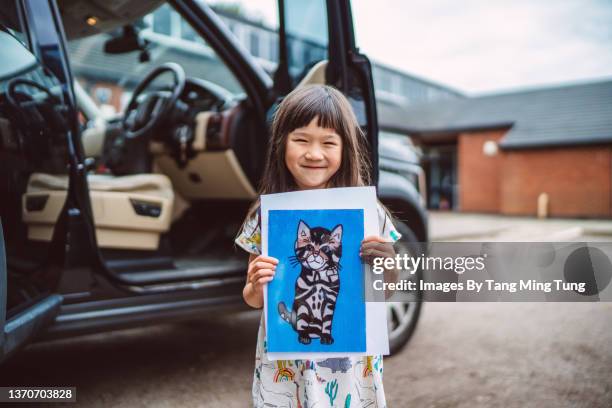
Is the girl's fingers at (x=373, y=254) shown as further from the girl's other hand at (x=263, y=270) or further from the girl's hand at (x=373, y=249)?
the girl's other hand at (x=263, y=270)

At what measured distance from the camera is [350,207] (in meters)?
1.28

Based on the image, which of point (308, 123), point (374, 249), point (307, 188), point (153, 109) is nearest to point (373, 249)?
point (374, 249)

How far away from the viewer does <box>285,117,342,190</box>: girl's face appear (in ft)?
4.29

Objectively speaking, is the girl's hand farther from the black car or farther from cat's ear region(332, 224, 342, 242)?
the black car

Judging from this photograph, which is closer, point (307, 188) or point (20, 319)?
point (307, 188)

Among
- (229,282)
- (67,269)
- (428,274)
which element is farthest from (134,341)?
(428,274)

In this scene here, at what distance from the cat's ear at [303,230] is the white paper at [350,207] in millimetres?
41

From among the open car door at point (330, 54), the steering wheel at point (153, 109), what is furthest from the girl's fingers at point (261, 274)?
the steering wheel at point (153, 109)

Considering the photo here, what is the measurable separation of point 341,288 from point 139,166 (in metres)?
2.38

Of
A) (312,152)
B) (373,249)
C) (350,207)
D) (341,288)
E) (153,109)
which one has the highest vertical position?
(153,109)

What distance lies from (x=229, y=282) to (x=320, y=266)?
4.35 feet

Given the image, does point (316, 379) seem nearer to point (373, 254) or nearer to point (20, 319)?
point (373, 254)

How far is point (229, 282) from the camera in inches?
99.0

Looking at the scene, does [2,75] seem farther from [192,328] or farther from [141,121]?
[192,328]
